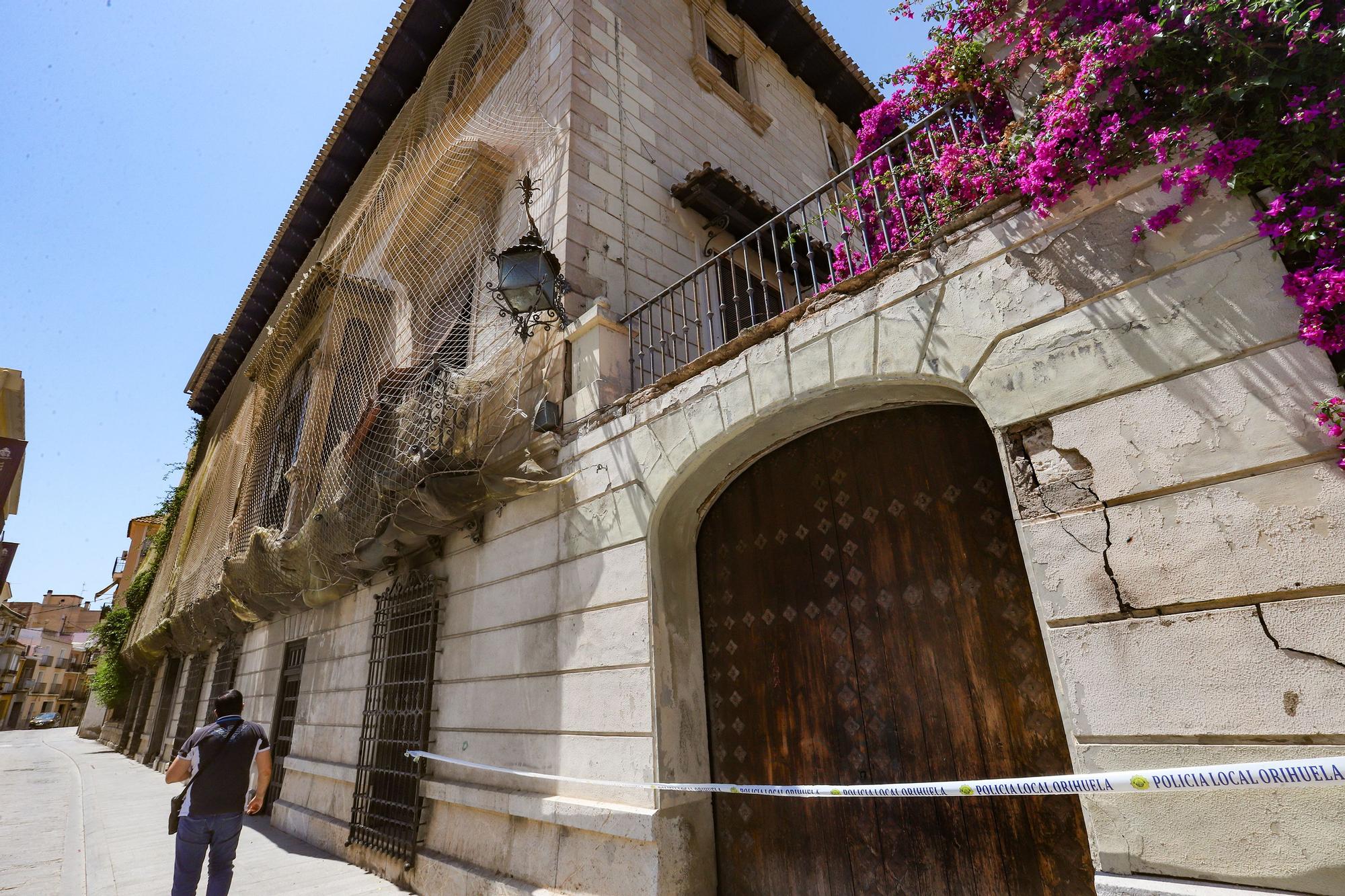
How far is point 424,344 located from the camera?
23.5 ft

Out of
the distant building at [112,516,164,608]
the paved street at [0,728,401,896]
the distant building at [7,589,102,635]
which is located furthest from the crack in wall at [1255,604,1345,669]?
the distant building at [7,589,102,635]

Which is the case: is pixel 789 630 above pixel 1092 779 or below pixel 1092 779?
above

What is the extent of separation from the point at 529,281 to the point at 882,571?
352 centimetres

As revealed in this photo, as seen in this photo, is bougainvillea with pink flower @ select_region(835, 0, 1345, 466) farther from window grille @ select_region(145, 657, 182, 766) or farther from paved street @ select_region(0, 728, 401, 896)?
window grille @ select_region(145, 657, 182, 766)

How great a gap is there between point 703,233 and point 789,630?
5063mm

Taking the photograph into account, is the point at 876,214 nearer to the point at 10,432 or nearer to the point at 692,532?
the point at 692,532

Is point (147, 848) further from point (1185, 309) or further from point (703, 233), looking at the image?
point (1185, 309)

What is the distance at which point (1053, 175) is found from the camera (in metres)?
2.72

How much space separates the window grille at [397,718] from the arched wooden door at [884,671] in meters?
3.04

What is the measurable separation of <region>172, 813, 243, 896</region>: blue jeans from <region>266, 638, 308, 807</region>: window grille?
522cm

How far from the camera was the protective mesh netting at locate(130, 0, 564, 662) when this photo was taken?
17.9 feet

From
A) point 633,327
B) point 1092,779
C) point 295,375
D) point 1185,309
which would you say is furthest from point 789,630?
point 295,375

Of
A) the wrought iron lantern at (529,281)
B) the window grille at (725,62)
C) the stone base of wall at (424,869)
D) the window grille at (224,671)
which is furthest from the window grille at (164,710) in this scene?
the window grille at (725,62)

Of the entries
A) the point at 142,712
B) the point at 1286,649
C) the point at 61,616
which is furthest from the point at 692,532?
the point at 61,616
